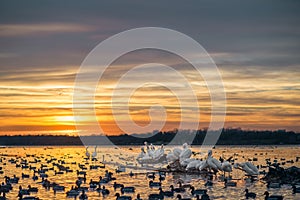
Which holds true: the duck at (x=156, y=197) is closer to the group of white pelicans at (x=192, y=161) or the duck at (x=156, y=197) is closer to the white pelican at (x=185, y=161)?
the group of white pelicans at (x=192, y=161)

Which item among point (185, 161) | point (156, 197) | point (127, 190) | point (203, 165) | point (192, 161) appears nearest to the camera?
point (156, 197)

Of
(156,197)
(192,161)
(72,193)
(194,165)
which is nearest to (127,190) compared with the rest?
(72,193)

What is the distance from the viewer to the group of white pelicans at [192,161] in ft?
135

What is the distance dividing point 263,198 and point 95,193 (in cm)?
955

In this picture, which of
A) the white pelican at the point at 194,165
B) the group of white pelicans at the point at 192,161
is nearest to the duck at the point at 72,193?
the group of white pelicans at the point at 192,161

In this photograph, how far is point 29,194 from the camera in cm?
3300

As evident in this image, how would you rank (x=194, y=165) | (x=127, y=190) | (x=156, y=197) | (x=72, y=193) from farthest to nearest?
(x=194, y=165) < (x=127, y=190) < (x=72, y=193) < (x=156, y=197)

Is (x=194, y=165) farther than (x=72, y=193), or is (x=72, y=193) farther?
(x=194, y=165)

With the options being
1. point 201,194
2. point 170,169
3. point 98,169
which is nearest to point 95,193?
point 201,194

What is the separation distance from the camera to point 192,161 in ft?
151

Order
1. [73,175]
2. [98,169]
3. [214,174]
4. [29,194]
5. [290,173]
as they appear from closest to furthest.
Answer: [29,194], [290,173], [214,174], [73,175], [98,169]

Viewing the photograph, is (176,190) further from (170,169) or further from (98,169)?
(98,169)

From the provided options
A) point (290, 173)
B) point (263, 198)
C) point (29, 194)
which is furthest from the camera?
point (290, 173)

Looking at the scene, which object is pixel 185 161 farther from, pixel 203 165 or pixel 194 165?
pixel 203 165
